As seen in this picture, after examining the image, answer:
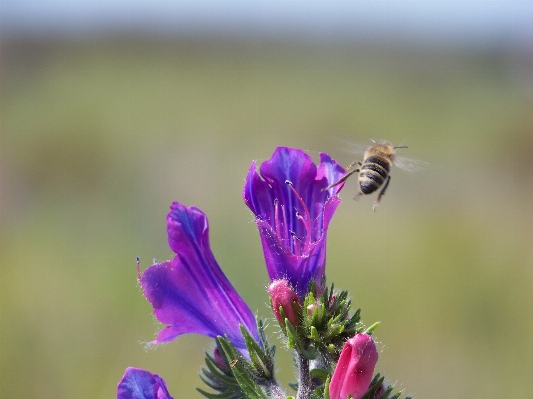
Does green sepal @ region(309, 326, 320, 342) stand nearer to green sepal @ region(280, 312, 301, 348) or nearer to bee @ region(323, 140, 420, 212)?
green sepal @ region(280, 312, 301, 348)

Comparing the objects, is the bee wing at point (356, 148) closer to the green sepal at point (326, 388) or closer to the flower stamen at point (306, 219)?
the flower stamen at point (306, 219)

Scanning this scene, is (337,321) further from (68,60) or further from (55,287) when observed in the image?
(68,60)

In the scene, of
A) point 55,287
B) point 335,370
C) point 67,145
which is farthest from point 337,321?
point 67,145

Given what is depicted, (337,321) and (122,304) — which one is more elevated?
(122,304)

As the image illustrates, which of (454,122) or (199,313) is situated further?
(454,122)

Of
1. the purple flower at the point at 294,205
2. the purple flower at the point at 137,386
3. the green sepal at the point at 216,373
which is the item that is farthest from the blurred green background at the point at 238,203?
the purple flower at the point at 137,386

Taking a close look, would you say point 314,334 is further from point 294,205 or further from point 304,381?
point 294,205

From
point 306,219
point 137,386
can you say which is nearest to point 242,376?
point 137,386
